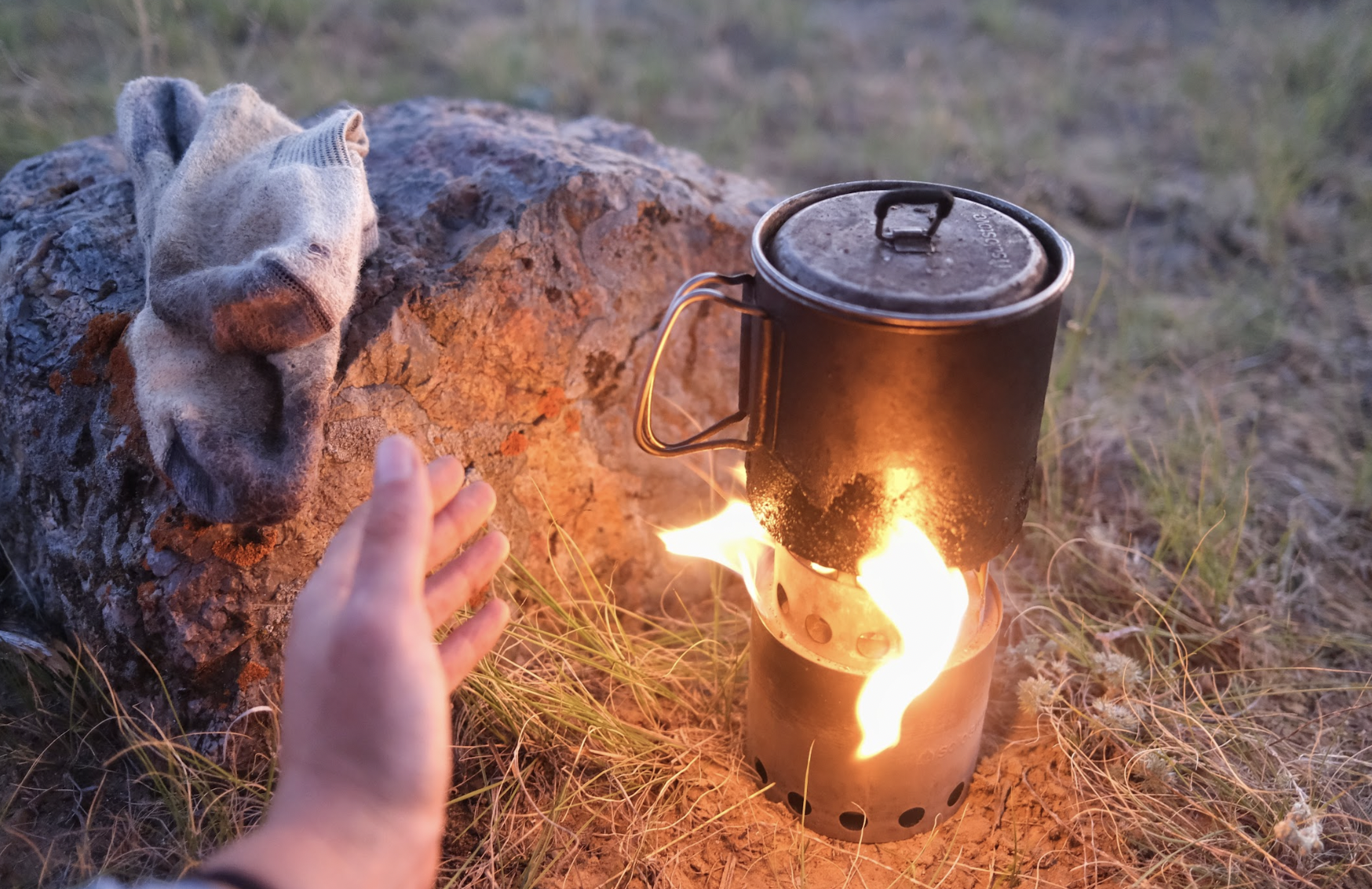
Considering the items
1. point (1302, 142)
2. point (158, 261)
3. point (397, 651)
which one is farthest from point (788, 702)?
point (1302, 142)

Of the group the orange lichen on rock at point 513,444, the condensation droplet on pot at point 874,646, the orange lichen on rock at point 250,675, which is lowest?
the orange lichen on rock at point 250,675

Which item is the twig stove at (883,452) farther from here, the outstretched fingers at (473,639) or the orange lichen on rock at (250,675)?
the orange lichen on rock at (250,675)

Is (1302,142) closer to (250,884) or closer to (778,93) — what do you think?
(778,93)

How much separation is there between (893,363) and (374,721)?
3.08 feet

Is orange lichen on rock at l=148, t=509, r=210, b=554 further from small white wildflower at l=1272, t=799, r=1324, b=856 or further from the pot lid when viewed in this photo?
small white wildflower at l=1272, t=799, r=1324, b=856

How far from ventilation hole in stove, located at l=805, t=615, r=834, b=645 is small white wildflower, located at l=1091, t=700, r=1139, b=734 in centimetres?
79

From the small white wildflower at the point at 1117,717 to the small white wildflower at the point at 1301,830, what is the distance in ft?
1.15

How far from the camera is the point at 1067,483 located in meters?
3.24

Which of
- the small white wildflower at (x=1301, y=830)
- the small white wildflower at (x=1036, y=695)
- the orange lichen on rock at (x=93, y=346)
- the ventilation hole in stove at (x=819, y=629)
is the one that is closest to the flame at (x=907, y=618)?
the ventilation hole in stove at (x=819, y=629)

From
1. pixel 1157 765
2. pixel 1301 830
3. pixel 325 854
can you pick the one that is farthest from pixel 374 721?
pixel 1301 830

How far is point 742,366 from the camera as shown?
6.17 ft

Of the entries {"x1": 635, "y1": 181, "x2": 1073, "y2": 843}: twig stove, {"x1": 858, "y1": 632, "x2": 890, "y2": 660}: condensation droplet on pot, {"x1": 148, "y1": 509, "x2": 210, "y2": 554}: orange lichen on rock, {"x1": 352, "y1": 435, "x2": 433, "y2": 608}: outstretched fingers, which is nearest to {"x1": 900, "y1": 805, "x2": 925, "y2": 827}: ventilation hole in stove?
{"x1": 635, "y1": 181, "x2": 1073, "y2": 843}: twig stove

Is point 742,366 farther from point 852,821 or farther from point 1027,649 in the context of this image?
point 1027,649

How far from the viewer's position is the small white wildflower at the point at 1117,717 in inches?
93.3
